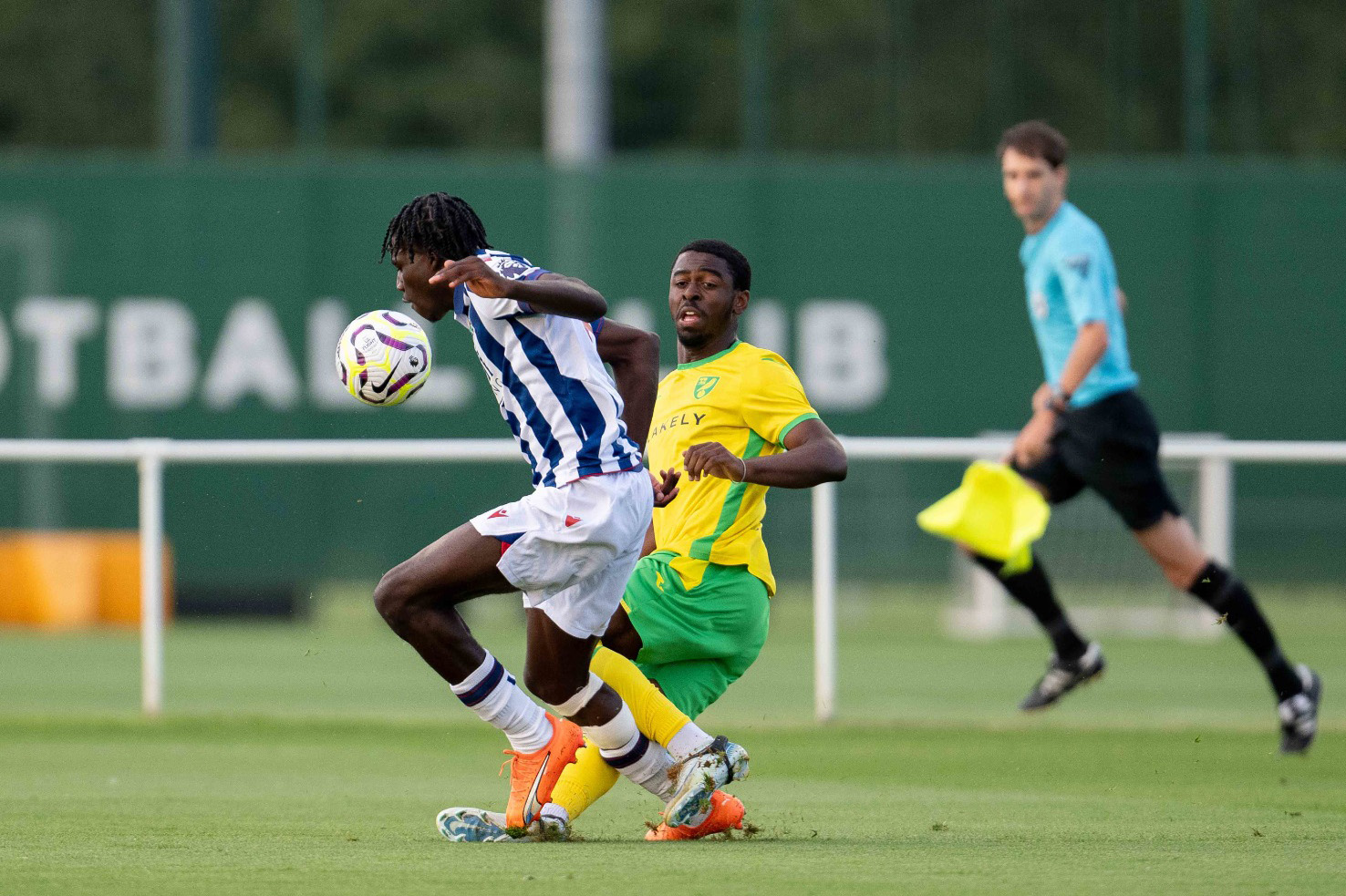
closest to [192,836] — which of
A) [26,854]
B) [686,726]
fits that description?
[26,854]

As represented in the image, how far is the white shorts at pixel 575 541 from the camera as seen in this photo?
5891 millimetres

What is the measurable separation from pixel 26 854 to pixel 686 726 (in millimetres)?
1891

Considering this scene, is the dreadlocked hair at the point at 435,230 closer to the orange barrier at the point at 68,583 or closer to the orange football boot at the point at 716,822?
the orange football boot at the point at 716,822

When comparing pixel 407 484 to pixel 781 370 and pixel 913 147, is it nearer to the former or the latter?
pixel 913 147

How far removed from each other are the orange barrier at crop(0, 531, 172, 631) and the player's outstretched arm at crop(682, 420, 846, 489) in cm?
965

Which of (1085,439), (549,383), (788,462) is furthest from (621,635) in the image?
(1085,439)

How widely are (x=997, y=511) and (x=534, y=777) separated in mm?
2863

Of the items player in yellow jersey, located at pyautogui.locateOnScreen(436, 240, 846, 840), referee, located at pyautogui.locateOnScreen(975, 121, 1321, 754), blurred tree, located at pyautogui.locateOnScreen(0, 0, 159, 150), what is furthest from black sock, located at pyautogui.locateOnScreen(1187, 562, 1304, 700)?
blurred tree, located at pyautogui.locateOnScreen(0, 0, 159, 150)

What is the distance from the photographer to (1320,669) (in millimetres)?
12242

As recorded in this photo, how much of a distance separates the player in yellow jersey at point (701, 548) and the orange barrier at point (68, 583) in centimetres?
922

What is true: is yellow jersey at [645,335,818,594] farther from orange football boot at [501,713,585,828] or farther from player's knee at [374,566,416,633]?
player's knee at [374,566,416,633]

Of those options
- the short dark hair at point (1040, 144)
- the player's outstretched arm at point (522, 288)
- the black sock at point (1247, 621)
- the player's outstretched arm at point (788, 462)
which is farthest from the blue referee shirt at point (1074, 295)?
the player's outstretched arm at point (522, 288)

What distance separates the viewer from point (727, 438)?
6.42 metres

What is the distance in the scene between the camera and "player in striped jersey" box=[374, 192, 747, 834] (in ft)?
19.3
